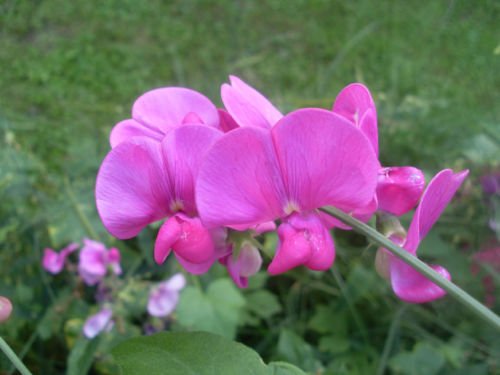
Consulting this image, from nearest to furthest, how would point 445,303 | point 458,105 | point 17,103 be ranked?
point 445,303, point 458,105, point 17,103

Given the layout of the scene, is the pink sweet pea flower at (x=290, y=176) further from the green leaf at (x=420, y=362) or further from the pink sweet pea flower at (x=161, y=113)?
the green leaf at (x=420, y=362)

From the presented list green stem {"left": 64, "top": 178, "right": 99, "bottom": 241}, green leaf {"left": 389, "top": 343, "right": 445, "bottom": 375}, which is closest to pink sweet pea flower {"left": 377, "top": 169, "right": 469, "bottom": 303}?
green leaf {"left": 389, "top": 343, "right": 445, "bottom": 375}

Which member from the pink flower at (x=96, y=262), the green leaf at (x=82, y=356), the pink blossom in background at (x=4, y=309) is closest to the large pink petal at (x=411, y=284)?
the pink blossom in background at (x=4, y=309)

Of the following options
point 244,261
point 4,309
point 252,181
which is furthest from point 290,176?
point 4,309

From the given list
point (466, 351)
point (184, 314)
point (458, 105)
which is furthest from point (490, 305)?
point (458, 105)

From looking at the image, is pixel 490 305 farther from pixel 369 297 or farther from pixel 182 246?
pixel 182 246

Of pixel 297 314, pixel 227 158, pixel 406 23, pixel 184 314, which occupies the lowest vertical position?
pixel 297 314

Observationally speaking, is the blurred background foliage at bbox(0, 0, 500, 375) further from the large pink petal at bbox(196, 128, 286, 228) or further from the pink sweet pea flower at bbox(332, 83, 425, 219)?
the large pink petal at bbox(196, 128, 286, 228)
